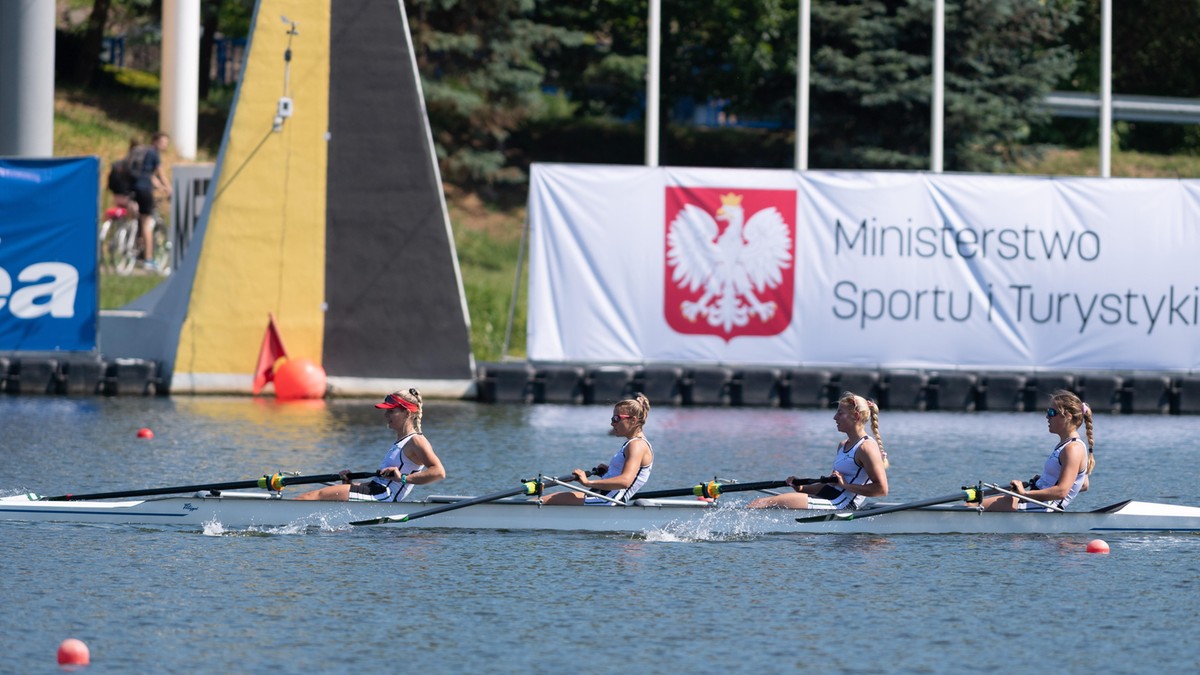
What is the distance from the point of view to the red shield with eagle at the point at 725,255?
91.1ft

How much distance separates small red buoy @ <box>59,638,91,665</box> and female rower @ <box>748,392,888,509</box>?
23.3 feet

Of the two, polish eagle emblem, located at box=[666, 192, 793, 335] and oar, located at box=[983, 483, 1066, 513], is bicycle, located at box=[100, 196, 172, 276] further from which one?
oar, located at box=[983, 483, 1066, 513]

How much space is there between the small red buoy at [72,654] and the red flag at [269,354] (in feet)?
52.6

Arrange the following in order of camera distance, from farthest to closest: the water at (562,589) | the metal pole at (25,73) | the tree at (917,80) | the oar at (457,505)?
the tree at (917,80) < the metal pole at (25,73) < the oar at (457,505) < the water at (562,589)

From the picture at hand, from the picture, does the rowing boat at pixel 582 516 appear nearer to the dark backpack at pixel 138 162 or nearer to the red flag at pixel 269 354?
the red flag at pixel 269 354

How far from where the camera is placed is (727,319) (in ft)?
91.7

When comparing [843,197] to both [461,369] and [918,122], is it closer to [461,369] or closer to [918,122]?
[461,369]

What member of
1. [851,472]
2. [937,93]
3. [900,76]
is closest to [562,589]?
[851,472]

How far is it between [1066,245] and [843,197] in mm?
3616

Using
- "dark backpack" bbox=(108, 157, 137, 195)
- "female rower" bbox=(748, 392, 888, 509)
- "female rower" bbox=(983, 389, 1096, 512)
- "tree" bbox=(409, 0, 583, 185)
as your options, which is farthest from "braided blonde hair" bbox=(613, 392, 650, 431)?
"tree" bbox=(409, 0, 583, 185)

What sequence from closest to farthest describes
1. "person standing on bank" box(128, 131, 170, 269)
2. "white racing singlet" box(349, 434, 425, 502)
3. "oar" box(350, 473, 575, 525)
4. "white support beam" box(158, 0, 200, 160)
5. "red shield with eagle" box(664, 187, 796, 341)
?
"oar" box(350, 473, 575, 525) < "white racing singlet" box(349, 434, 425, 502) < "red shield with eagle" box(664, 187, 796, 341) < "person standing on bank" box(128, 131, 170, 269) < "white support beam" box(158, 0, 200, 160)

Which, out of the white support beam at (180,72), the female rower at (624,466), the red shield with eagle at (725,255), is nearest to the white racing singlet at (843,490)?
the female rower at (624,466)

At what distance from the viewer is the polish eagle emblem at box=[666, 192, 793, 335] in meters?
27.8

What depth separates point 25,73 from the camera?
29.7 m
